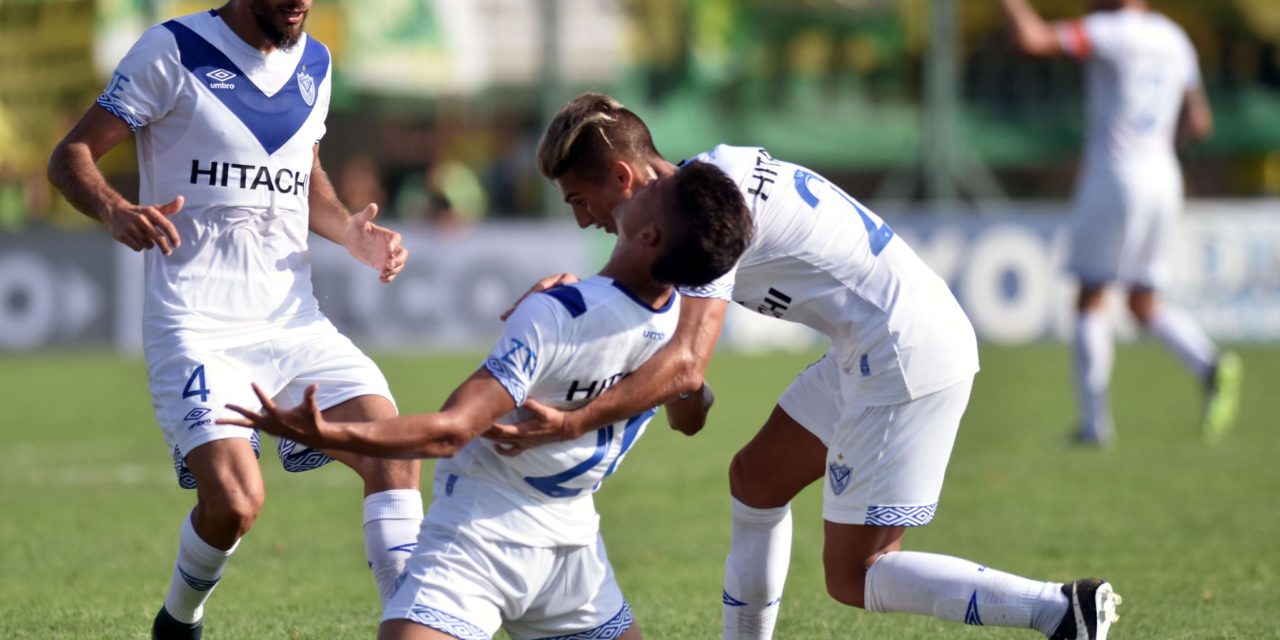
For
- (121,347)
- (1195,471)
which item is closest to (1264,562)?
(1195,471)

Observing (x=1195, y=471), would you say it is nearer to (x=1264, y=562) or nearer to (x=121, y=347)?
(x=1264, y=562)

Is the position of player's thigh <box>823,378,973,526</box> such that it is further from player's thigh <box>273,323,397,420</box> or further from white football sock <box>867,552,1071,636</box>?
player's thigh <box>273,323,397,420</box>

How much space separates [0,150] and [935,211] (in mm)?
12470

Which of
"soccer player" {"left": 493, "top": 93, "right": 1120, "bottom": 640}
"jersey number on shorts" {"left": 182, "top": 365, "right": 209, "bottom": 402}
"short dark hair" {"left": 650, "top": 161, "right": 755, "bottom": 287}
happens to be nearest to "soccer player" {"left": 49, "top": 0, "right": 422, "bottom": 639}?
"jersey number on shorts" {"left": 182, "top": 365, "right": 209, "bottom": 402}

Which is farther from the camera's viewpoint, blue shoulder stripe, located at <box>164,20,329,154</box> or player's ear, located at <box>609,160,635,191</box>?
blue shoulder stripe, located at <box>164,20,329,154</box>

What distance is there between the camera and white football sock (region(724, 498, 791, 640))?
16.8 feet

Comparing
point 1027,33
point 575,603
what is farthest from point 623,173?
point 1027,33

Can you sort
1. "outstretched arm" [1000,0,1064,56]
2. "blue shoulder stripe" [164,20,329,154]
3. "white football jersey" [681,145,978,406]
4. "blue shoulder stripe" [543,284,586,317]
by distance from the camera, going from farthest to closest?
"outstretched arm" [1000,0,1064,56] < "blue shoulder stripe" [164,20,329,154] < "white football jersey" [681,145,978,406] < "blue shoulder stripe" [543,284,586,317]

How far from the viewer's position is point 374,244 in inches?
211

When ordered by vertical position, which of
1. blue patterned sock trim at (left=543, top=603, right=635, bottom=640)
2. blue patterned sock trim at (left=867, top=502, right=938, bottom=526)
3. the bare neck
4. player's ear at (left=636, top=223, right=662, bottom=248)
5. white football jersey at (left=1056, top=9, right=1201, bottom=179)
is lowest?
white football jersey at (left=1056, top=9, right=1201, bottom=179)

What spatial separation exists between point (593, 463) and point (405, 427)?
539 millimetres

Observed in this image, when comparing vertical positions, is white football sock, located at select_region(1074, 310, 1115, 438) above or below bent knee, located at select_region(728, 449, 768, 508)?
below

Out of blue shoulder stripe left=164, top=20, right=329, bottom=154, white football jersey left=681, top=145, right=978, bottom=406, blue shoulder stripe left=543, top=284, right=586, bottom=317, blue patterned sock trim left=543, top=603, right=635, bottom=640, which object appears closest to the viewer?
blue shoulder stripe left=543, top=284, right=586, bottom=317

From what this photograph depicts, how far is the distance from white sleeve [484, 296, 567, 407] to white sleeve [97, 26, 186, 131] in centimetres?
186
